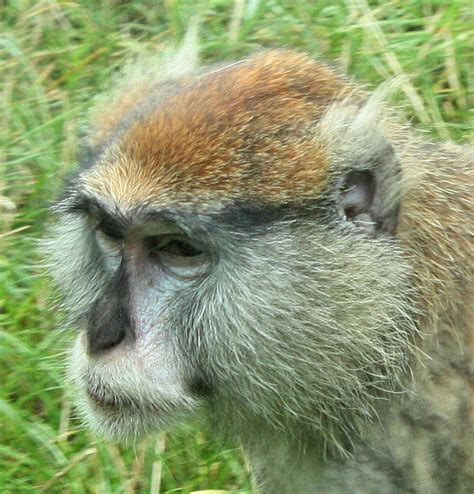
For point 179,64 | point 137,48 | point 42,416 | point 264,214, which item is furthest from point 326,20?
point 264,214

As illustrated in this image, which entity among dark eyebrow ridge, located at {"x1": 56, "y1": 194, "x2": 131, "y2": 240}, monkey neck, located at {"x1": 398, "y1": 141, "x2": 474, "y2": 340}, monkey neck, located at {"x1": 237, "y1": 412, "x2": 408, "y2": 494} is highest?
dark eyebrow ridge, located at {"x1": 56, "y1": 194, "x2": 131, "y2": 240}

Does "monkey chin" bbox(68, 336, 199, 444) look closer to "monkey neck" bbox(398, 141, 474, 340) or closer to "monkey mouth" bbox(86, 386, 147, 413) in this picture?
"monkey mouth" bbox(86, 386, 147, 413)

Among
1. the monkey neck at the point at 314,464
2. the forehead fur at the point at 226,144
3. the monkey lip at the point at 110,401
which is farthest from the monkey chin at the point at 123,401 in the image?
the forehead fur at the point at 226,144

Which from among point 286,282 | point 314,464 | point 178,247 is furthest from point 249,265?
point 314,464

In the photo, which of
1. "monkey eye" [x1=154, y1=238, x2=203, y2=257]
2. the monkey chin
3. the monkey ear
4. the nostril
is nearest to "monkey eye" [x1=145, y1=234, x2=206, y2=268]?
"monkey eye" [x1=154, y1=238, x2=203, y2=257]

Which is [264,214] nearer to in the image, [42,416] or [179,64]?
[179,64]

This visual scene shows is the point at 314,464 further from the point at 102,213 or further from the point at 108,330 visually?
the point at 102,213

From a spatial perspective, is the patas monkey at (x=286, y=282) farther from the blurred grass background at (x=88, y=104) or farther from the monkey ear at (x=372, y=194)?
the blurred grass background at (x=88, y=104)

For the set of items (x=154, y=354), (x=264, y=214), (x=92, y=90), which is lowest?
(x=92, y=90)
